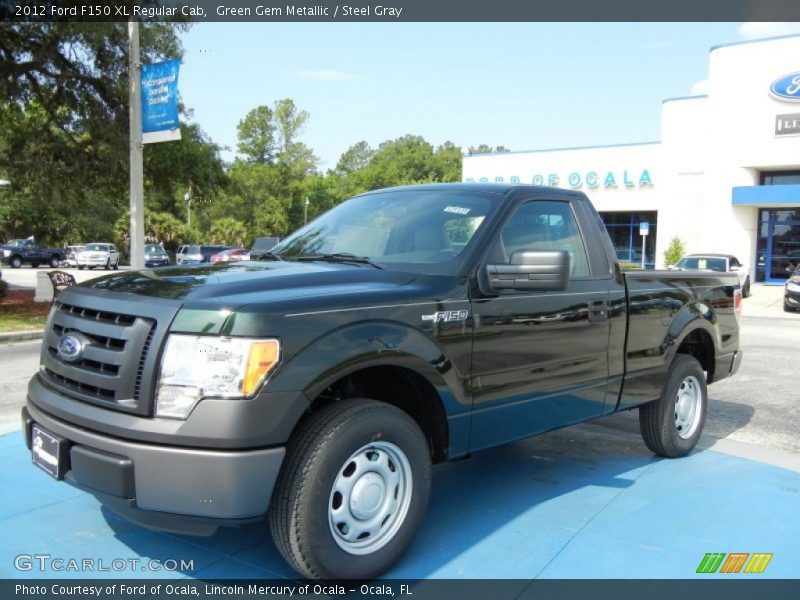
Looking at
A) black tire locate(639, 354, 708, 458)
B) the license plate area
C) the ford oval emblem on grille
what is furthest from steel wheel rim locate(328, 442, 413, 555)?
black tire locate(639, 354, 708, 458)

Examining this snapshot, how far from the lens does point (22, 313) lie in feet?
48.1

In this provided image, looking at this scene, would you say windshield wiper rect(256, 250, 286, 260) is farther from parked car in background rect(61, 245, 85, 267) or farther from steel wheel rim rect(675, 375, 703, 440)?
parked car in background rect(61, 245, 85, 267)

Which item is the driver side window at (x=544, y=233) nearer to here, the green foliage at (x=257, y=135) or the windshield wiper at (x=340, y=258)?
the windshield wiper at (x=340, y=258)

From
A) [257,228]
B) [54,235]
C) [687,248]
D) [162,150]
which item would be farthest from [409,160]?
[162,150]

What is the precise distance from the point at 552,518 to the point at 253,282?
228 cm

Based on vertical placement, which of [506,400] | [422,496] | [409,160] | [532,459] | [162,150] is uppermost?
[409,160]

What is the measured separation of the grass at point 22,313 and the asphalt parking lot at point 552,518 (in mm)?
8345

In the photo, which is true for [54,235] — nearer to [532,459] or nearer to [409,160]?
[532,459]

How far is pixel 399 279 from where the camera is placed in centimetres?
353

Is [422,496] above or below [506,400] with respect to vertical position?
below

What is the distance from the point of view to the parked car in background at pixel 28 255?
4172 cm

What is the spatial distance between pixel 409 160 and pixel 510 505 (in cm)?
10977

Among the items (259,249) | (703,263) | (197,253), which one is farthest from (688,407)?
(197,253)

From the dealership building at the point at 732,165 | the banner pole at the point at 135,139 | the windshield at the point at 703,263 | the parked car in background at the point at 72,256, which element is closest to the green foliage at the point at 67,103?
the banner pole at the point at 135,139
